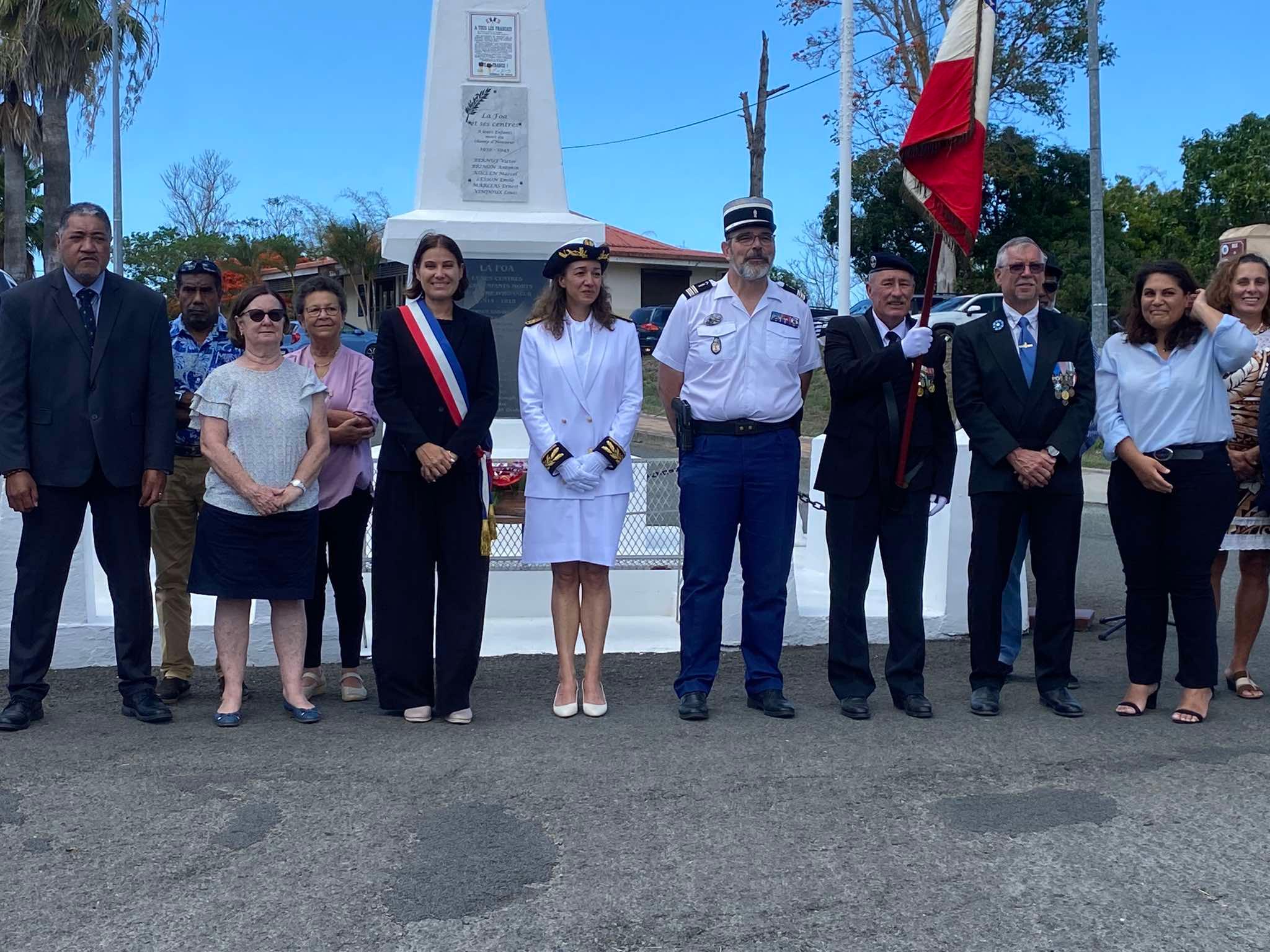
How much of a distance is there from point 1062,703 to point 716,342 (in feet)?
6.70

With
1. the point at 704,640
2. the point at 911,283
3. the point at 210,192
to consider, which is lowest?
the point at 704,640

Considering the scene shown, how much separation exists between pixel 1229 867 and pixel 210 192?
53746mm

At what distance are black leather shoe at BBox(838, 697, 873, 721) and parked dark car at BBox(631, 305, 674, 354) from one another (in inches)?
831

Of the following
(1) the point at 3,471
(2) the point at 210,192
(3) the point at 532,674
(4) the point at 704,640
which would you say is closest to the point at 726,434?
(4) the point at 704,640

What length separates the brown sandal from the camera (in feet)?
18.7

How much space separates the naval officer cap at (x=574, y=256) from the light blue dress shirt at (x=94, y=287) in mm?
1794

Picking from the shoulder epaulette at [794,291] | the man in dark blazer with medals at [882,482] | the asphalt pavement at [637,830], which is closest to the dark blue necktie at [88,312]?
the asphalt pavement at [637,830]

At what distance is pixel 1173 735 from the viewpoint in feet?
16.7

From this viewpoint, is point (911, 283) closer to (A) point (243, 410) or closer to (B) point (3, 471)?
(A) point (243, 410)

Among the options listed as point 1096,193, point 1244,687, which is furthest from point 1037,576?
point 1096,193

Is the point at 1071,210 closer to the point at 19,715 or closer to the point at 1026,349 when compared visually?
the point at 1026,349

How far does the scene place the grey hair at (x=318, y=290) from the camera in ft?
18.9

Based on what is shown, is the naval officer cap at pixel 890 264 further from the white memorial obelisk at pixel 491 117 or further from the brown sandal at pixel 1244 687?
the white memorial obelisk at pixel 491 117

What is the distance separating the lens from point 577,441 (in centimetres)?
550
